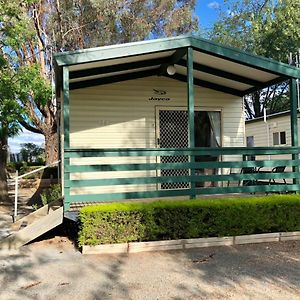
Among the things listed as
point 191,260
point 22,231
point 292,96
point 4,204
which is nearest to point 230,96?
point 292,96

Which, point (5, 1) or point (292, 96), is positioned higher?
point (5, 1)


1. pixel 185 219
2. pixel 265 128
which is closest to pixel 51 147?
pixel 265 128

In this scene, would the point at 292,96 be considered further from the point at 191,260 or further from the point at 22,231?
the point at 22,231

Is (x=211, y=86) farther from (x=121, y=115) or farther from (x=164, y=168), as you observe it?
(x=164, y=168)

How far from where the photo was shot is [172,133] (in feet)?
28.6

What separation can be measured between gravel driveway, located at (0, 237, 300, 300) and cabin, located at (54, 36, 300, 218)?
1.08 metres

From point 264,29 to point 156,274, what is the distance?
19.5 m

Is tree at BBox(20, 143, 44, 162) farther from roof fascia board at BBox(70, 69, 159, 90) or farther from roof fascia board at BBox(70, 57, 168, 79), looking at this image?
roof fascia board at BBox(70, 57, 168, 79)

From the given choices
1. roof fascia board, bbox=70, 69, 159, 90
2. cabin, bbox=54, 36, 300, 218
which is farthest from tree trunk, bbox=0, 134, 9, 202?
roof fascia board, bbox=70, 69, 159, 90

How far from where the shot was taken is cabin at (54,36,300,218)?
20.5 feet

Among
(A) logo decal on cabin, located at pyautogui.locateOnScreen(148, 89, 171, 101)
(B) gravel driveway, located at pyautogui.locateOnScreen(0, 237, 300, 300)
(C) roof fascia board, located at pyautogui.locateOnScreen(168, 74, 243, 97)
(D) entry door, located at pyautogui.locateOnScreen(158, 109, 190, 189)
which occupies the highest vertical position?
(C) roof fascia board, located at pyautogui.locateOnScreen(168, 74, 243, 97)

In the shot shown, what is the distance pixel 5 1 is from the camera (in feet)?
24.7

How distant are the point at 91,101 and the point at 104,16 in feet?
37.6

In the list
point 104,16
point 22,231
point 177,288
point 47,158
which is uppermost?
point 104,16
